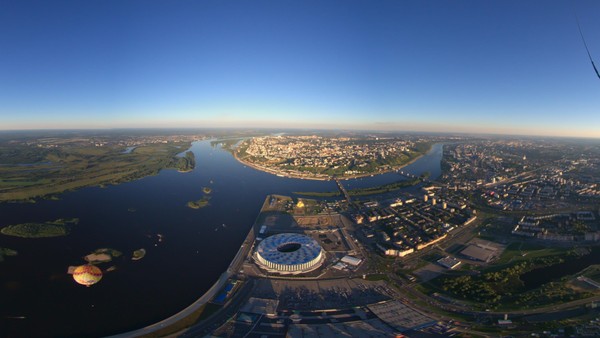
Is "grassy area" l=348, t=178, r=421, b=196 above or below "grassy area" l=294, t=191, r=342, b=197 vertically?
above

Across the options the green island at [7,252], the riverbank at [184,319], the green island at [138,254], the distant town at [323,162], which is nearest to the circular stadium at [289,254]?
the riverbank at [184,319]

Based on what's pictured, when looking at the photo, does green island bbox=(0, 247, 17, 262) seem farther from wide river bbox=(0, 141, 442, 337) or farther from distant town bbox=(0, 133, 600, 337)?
wide river bbox=(0, 141, 442, 337)

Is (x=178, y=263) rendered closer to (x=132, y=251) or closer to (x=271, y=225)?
(x=132, y=251)

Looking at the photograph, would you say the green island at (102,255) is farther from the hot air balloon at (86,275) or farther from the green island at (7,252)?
the green island at (7,252)

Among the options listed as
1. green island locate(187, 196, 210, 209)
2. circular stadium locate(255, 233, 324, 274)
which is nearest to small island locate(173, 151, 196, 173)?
green island locate(187, 196, 210, 209)

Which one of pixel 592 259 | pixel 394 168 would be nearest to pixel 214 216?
pixel 592 259
